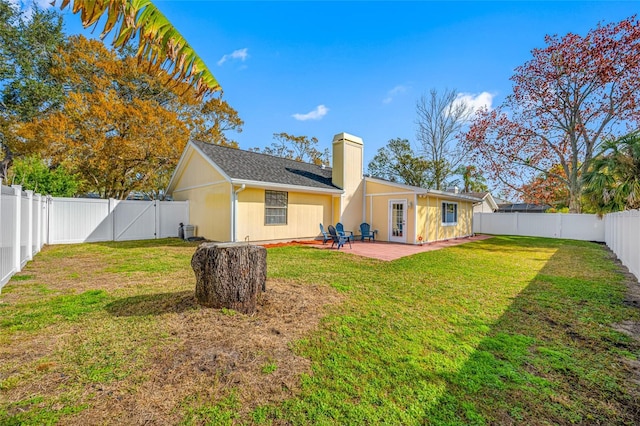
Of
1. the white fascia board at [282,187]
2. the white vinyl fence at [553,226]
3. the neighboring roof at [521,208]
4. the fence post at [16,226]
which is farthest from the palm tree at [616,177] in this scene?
the neighboring roof at [521,208]

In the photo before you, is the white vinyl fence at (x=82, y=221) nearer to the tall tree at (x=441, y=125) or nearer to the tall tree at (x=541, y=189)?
the tall tree at (x=441, y=125)

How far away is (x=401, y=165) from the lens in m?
28.7

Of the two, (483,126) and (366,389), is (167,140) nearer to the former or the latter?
(366,389)

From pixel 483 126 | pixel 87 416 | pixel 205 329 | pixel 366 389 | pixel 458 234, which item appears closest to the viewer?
pixel 87 416

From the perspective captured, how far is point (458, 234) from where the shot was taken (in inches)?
669

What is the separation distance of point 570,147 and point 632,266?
15.7m

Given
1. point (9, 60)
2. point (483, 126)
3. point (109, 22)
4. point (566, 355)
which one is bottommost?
point (566, 355)

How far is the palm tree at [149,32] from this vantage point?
3051 millimetres

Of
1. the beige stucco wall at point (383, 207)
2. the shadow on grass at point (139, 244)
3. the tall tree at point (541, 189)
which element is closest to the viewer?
the shadow on grass at point (139, 244)

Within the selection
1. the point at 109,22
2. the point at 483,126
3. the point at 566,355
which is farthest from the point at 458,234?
the point at 109,22

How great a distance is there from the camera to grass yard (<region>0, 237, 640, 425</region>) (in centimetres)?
223

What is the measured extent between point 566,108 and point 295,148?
23506 millimetres

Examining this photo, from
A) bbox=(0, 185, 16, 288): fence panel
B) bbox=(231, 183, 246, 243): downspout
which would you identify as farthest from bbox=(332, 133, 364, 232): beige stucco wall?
bbox=(0, 185, 16, 288): fence panel

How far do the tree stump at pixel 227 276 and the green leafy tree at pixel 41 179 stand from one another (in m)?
14.4
